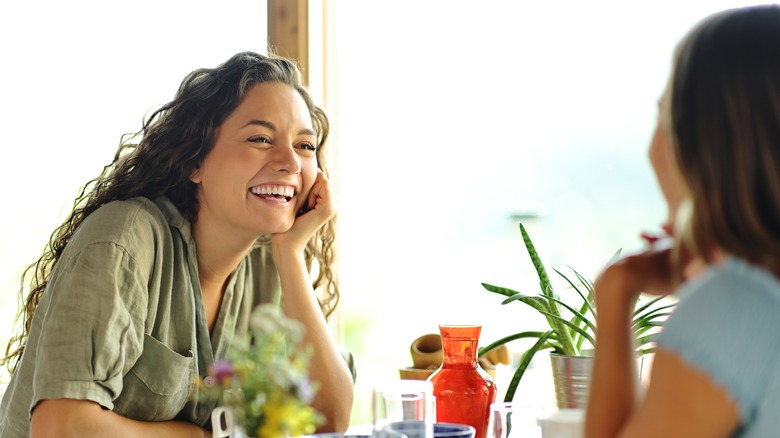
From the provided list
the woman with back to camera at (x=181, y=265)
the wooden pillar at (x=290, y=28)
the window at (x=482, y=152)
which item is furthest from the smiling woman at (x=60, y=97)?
the window at (x=482, y=152)

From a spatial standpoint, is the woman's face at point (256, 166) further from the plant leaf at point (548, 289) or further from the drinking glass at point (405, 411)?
the drinking glass at point (405, 411)

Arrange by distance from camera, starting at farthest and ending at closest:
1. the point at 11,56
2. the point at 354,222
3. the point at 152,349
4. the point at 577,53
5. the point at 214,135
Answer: the point at 354,222 → the point at 577,53 → the point at 11,56 → the point at 214,135 → the point at 152,349

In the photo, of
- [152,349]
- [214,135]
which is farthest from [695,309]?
[214,135]

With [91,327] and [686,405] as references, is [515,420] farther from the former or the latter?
[91,327]

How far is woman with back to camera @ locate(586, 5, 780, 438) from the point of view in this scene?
844mm

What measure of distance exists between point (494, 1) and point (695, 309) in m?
2.31

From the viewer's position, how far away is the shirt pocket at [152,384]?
1804mm

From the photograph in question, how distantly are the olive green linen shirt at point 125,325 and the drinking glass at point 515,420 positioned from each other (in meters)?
0.71

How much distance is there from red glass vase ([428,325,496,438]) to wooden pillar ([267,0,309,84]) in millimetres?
1550

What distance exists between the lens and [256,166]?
1975 millimetres

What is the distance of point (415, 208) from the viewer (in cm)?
328

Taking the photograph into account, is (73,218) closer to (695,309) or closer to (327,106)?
(327,106)

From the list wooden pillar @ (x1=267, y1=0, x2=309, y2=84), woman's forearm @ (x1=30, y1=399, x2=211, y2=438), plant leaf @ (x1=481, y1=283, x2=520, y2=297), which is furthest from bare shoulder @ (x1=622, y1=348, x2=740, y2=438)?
wooden pillar @ (x1=267, y1=0, x2=309, y2=84)

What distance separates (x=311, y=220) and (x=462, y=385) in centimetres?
70
